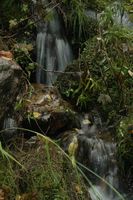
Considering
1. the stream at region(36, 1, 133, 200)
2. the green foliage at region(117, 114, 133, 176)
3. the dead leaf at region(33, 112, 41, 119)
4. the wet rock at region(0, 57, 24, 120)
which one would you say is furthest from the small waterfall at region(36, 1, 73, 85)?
the wet rock at region(0, 57, 24, 120)

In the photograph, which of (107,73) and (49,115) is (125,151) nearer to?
(49,115)

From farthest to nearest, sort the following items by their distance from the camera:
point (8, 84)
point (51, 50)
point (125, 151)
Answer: point (51, 50) → point (125, 151) → point (8, 84)

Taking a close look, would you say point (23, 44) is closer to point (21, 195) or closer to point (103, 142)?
point (103, 142)

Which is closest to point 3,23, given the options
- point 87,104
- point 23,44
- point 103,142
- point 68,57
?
point 23,44

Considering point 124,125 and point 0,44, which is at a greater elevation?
point 0,44

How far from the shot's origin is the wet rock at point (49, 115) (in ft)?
14.6

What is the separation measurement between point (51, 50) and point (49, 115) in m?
1.41

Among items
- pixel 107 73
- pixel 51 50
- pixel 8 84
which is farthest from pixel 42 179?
pixel 51 50

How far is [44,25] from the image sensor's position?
5.83 meters

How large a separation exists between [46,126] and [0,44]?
1.11 m

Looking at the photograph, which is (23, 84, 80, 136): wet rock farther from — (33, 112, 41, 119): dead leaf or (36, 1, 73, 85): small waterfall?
(36, 1, 73, 85): small waterfall

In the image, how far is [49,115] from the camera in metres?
4.50

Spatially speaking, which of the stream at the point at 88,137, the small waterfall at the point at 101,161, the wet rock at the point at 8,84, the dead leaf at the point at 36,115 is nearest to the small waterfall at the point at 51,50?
the stream at the point at 88,137

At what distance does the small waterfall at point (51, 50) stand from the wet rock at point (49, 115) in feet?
2.35
